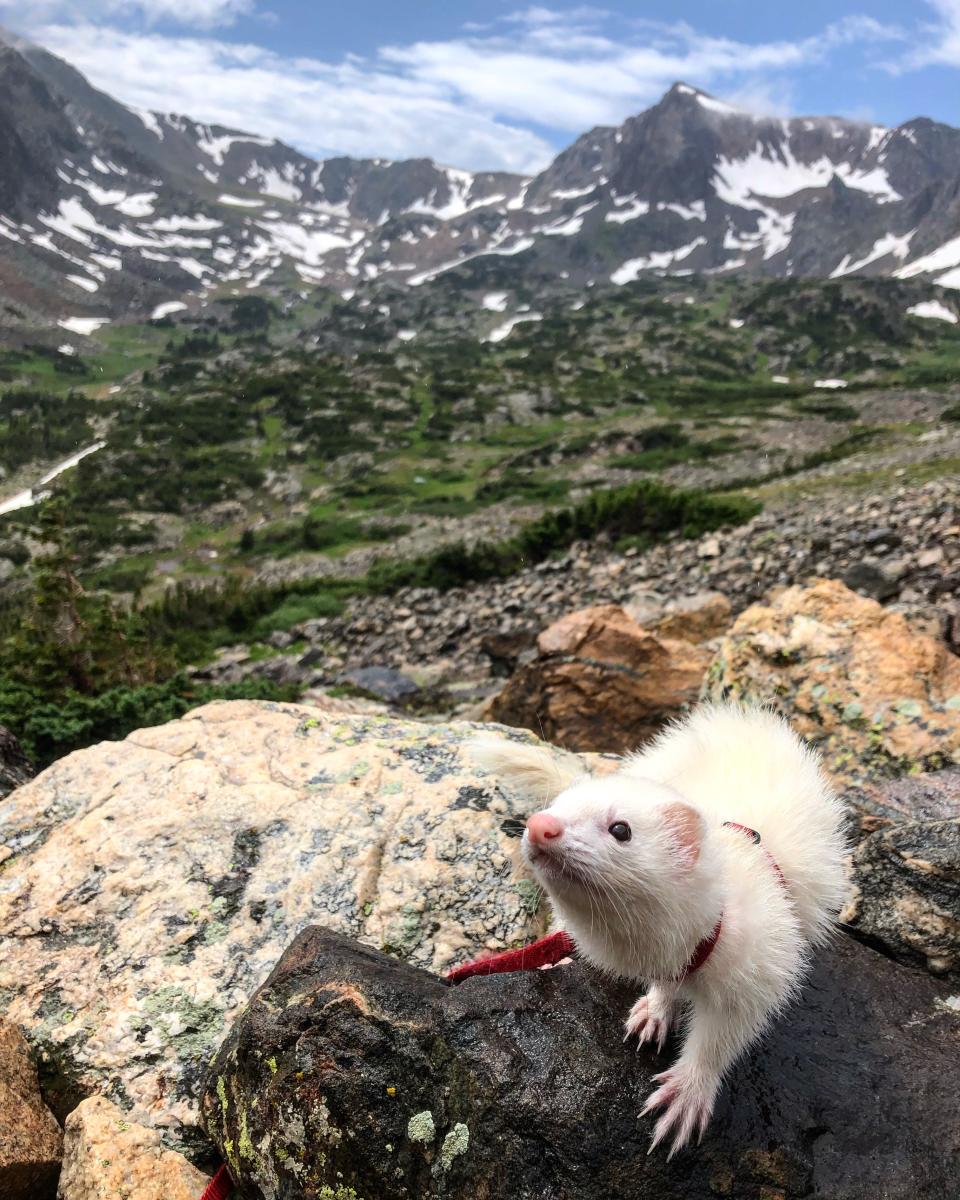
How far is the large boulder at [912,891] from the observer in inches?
135

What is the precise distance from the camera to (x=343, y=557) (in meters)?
44.8

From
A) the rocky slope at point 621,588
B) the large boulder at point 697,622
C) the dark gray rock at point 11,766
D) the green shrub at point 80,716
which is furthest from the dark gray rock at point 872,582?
the dark gray rock at point 11,766

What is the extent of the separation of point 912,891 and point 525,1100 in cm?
212

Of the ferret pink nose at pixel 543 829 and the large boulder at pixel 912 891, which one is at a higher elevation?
the ferret pink nose at pixel 543 829

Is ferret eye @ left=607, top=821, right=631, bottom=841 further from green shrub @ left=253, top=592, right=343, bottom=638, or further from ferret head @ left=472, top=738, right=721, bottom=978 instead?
green shrub @ left=253, top=592, right=343, bottom=638

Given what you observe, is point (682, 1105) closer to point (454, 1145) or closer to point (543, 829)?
point (454, 1145)

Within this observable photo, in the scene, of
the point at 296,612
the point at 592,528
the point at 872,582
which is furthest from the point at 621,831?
the point at 296,612

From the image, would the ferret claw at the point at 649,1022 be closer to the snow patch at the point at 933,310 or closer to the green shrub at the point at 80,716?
the green shrub at the point at 80,716

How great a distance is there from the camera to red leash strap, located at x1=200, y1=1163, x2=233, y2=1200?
278 cm

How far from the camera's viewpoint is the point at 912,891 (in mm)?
3533

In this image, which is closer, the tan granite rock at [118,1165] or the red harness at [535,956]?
the tan granite rock at [118,1165]

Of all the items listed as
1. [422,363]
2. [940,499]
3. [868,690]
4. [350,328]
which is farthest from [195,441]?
[350,328]

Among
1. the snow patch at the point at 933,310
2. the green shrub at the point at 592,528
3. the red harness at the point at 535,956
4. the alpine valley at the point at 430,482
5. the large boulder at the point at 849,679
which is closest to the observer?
the red harness at the point at 535,956

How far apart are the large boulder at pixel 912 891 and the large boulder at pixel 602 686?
15.6ft
